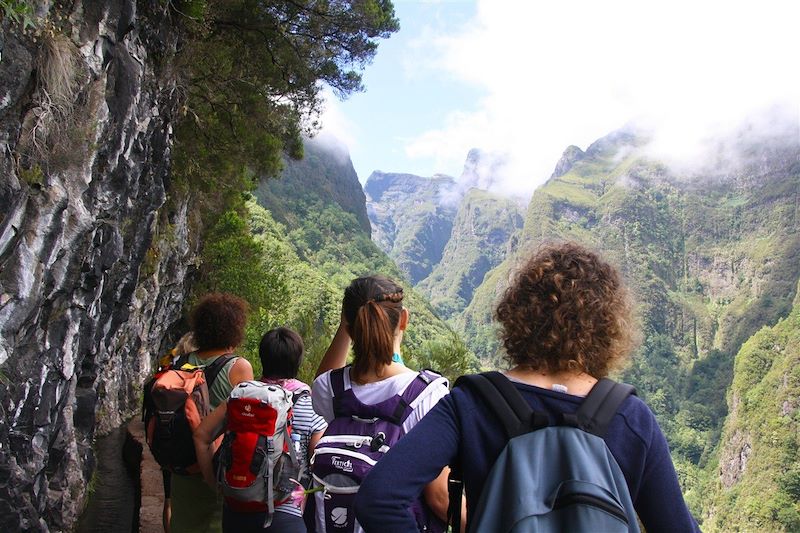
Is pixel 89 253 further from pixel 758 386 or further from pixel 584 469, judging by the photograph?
pixel 758 386

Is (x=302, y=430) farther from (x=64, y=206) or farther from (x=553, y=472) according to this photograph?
(x=64, y=206)

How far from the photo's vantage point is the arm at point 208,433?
293 cm

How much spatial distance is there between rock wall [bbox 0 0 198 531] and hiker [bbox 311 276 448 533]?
2.93m

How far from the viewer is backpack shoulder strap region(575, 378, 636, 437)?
4.63ft

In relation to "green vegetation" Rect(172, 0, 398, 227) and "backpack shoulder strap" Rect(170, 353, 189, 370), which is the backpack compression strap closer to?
"backpack shoulder strap" Rect(170, 353, 189, 370)

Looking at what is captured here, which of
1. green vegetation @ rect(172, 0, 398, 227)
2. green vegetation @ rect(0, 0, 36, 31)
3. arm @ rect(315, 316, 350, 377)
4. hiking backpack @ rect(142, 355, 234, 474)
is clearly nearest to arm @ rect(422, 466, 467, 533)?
arm @ rect(315, 316, 350, 377)

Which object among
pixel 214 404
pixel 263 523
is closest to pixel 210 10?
pixel 214 404

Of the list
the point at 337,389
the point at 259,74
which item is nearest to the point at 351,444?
the point at 337,389

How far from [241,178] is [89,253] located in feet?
26.7

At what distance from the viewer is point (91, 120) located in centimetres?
553

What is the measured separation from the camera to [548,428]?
1.40 meters

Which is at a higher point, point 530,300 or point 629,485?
point 530,300

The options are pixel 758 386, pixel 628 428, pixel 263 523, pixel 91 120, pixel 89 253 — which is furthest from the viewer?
pixel 758 386

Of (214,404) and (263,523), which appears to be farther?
(214,404)
